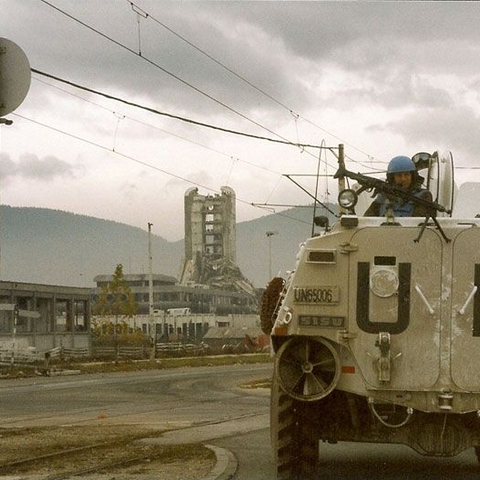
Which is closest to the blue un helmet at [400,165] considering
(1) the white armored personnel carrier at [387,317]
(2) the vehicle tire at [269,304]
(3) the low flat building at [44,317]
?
(1) the white armored personnel carrier at [387,317]

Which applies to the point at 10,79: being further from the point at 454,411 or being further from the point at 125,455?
the point at 125,455

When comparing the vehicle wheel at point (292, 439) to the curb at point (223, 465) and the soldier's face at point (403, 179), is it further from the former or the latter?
the soldier's face at point (403, 179)

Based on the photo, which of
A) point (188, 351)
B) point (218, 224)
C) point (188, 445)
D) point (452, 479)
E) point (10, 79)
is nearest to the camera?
point (10, 79)

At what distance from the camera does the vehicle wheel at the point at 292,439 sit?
32.7 ft

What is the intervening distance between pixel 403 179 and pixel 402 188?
19cm

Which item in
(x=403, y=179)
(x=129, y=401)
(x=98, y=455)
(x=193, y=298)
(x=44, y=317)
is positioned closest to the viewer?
(x=403, y=179)

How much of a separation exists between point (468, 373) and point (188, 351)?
73655 mm

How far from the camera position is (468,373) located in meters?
9.35

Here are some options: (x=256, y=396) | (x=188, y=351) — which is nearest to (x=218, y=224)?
(x=188, y=351)

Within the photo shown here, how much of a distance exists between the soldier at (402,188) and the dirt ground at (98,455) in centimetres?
314

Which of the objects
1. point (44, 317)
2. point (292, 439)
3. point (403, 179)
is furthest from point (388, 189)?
point (44, 317)

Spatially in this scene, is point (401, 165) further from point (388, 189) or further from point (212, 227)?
point (212, 227)

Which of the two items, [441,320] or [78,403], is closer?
[441,320]

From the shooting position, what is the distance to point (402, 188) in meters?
10.8
